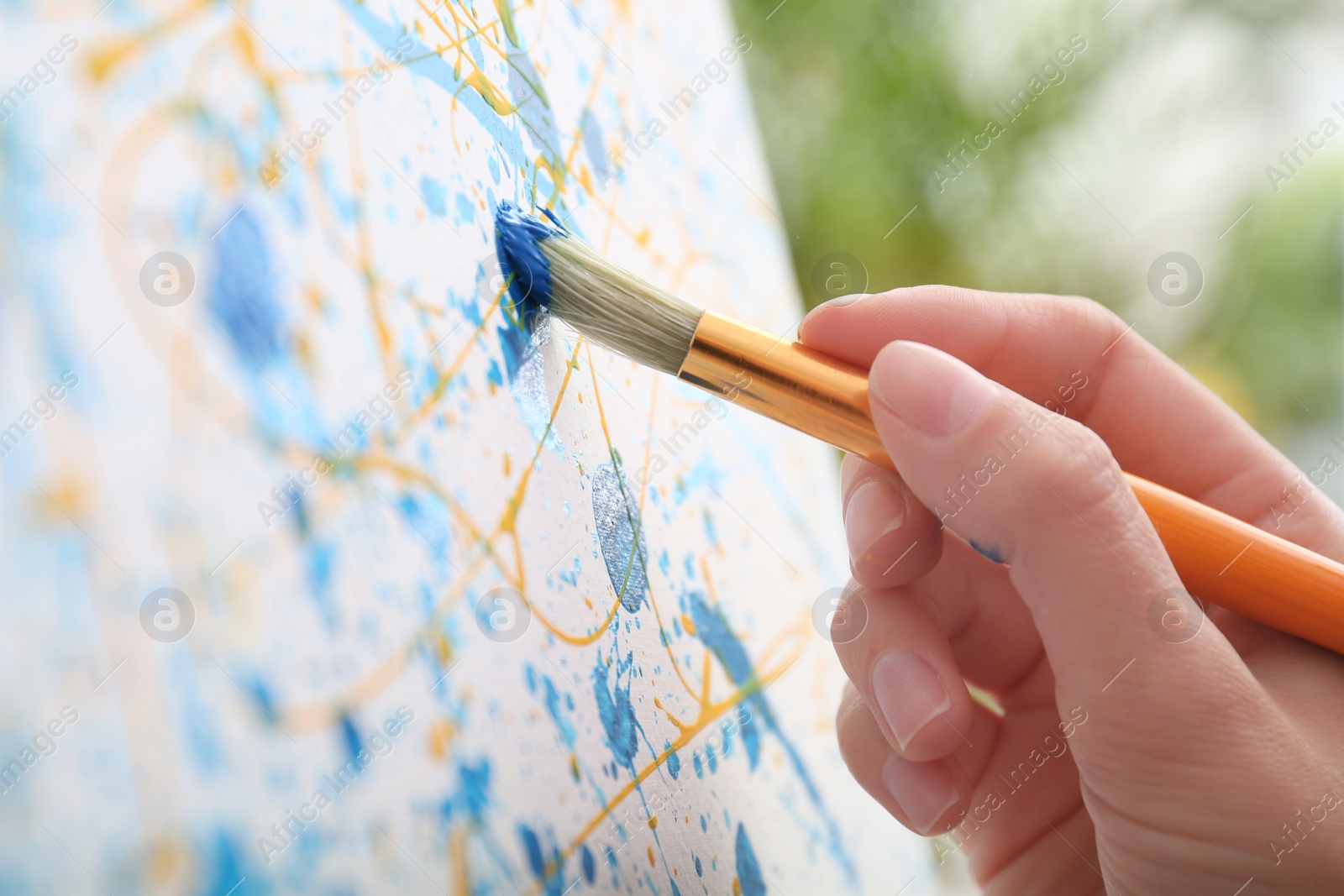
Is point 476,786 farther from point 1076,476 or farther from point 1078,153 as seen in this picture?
point 1078,153

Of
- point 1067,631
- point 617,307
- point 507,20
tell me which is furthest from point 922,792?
point 507,20

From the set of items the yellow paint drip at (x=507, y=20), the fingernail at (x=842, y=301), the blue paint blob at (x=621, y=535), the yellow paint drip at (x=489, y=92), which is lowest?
the blue paint blob at (x=621, y=535)

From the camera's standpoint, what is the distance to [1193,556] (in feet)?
1.08

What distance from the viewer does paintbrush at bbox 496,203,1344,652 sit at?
330 millimetres

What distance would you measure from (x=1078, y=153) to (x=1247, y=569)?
1133mm

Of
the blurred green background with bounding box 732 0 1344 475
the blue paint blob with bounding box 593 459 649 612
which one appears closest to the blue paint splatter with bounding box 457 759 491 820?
the blue paint blob with bounding box 593 459 649 612

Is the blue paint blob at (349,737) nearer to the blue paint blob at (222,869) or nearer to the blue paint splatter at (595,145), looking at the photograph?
the blue paint blob at (222,869)

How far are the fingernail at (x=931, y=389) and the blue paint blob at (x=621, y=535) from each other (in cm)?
13

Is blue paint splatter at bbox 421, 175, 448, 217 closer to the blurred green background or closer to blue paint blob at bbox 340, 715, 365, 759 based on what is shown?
blue paint blob at bbox 340, 715, 365, 759

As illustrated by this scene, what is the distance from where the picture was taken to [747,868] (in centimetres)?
43

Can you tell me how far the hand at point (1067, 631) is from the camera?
29cm

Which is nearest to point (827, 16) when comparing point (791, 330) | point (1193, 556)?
point (791, 330)

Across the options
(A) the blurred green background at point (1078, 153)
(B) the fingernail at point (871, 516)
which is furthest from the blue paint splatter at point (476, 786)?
(A) the blurred green background at point (1078, 153)

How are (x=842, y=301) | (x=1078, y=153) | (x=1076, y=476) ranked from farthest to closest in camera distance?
(x=1078, y=153)
(x=842, y=301)
(x=1076, y=476)
